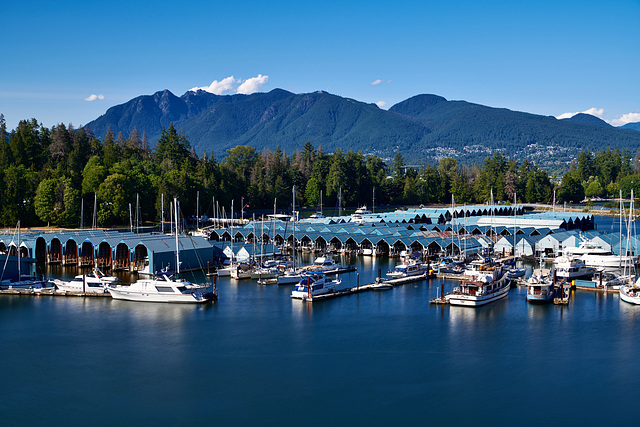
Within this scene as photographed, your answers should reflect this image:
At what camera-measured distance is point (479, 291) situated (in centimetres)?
3609

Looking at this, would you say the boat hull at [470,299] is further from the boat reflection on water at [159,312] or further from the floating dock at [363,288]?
the boat reflection on water at [159,312]

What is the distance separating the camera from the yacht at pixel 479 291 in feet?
118

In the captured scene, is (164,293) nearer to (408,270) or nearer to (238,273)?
(238,273)

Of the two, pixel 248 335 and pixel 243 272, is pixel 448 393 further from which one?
pixel 243 272

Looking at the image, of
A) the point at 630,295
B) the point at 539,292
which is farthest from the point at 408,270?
the point at 630,295

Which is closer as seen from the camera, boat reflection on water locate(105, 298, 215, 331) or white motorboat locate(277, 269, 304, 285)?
boat reflection on water locate(105, 298, 215, 331)

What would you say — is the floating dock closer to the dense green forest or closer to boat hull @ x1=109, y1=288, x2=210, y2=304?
boat hull @ x1=109, y1=288, x2=210, y2=304

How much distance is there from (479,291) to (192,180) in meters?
56.4

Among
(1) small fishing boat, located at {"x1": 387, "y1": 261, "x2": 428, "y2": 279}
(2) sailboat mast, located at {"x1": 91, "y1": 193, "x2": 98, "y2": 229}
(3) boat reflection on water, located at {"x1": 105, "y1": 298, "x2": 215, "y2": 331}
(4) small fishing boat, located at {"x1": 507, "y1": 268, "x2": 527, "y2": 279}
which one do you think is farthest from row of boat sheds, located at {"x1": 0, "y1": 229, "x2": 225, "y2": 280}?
(4) small fishing boat, located at {"x1": 507, "y1": 268, "x2": 527, "y2": 279}

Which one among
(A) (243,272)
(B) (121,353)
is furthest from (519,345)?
(A) (243,272)

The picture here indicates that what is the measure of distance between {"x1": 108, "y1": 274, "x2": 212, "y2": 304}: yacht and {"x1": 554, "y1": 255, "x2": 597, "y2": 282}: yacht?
896 inches

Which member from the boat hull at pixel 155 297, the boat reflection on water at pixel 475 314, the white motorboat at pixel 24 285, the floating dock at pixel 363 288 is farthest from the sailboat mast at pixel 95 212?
the boat reflection on water at pixel 475 314

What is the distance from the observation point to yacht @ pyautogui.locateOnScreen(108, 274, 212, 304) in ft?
120

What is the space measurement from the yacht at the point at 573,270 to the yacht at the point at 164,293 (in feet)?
74.7
